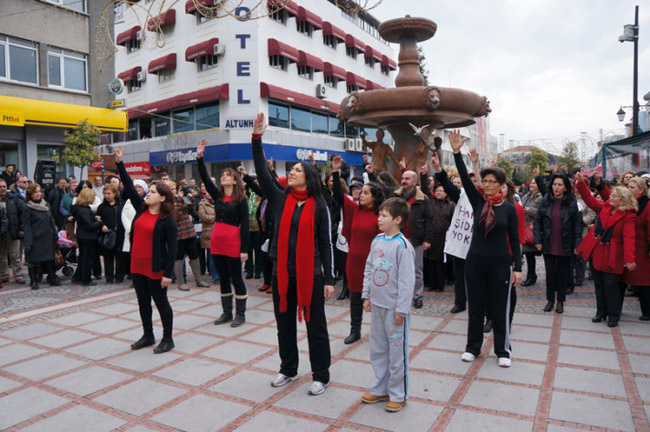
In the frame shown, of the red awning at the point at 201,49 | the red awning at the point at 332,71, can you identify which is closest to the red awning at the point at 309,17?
the red awning at the point at 332,71

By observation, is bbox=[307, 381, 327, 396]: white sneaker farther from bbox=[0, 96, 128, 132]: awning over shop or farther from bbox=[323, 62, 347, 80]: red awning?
bbox=[323, 62, 347, 80]: red awning

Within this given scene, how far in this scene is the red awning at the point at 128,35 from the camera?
29.0 metres

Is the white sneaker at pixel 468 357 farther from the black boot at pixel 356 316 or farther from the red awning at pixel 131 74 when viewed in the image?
the red awning at pixel 131 74

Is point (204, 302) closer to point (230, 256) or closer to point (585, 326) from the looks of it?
point (230, 256)

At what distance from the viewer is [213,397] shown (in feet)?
13.3

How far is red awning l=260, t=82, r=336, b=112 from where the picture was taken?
84.2 feet

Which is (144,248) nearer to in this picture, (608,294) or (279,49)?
(608,294)

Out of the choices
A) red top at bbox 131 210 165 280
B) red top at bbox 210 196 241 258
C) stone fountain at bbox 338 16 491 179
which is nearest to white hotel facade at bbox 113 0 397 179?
stone fountain at bbox 338 16 491 179

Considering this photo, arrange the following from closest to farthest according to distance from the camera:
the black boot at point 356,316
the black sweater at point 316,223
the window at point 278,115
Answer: the black sweater at point 316,223 < the black boot at point 356,316 < the window at point 278,115

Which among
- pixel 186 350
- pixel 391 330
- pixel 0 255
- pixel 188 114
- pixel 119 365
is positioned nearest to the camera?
pixel 391 330

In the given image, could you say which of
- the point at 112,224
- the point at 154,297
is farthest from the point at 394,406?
the point at 112,224

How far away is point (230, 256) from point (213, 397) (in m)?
2.31

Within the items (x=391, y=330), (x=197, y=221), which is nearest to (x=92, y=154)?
(x=197, y=221)

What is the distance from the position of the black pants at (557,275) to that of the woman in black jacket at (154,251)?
502cm
